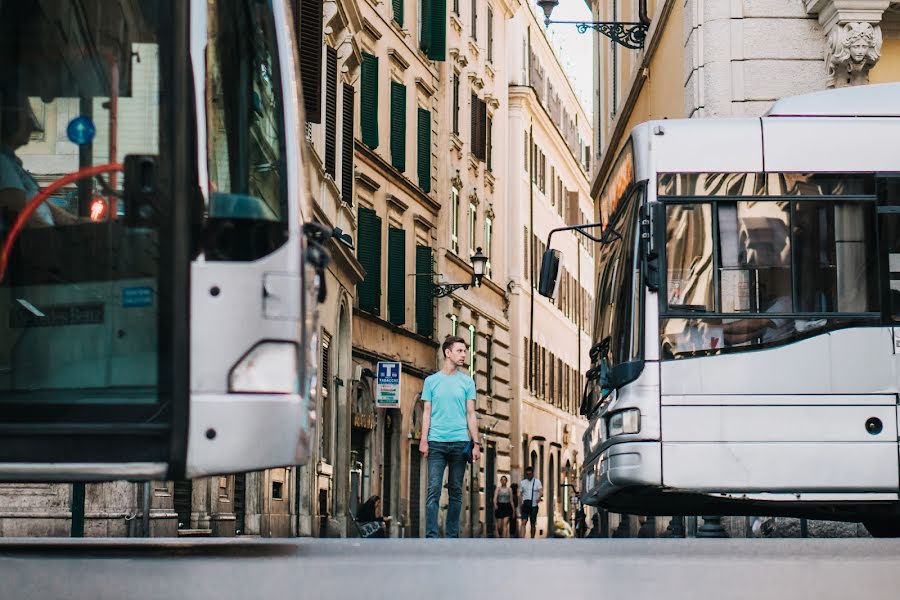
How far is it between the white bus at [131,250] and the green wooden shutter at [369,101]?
957 inches

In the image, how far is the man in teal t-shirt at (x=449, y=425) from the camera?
46.1 feet

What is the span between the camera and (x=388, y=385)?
2728 centimetres

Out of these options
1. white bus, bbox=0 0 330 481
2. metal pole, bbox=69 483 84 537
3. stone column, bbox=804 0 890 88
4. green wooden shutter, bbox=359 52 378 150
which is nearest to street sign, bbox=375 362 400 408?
green wooden shutter, bbox=359 52 378 150

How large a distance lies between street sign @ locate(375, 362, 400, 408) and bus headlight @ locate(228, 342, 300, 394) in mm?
19507

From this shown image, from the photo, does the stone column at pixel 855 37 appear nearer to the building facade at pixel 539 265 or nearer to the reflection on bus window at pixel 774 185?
the reflection on bus window at pixel 774 185

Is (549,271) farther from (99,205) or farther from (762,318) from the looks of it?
(99,205)

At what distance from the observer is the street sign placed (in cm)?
2705

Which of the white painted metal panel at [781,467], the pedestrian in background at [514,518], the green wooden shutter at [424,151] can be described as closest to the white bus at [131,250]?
the white painted metal panel at [781,467]

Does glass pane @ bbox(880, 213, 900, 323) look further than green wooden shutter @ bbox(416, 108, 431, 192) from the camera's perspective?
No

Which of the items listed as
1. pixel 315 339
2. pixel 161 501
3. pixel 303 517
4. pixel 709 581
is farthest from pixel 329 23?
pixel 709 581

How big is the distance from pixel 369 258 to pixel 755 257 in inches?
778

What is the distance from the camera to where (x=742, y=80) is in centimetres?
1884

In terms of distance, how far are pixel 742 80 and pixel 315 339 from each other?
1180cm

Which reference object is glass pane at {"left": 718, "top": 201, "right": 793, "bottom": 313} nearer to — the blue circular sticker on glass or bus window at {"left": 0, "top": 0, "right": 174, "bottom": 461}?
bus window at {"left": 0, "top": 0, "right": 174, "bottom": 461}
